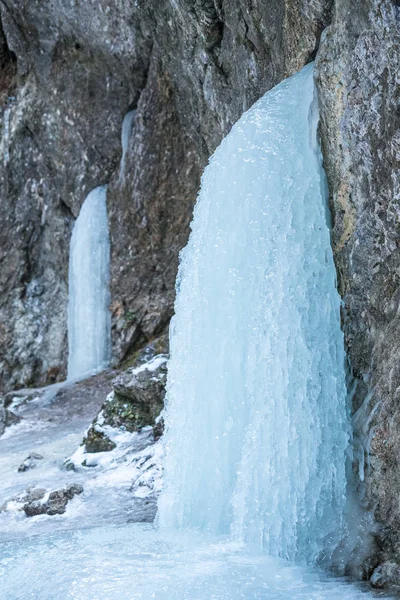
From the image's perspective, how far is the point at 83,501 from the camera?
655 centimetres

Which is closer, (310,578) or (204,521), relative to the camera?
(310,578)

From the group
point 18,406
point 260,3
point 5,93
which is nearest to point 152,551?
point 260,3

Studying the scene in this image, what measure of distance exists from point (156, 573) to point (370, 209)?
8.22 ft

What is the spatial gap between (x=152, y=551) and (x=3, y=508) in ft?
7.70

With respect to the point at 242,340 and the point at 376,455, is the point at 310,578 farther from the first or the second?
the point at 242,340

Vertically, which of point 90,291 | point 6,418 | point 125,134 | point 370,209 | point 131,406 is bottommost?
point 6,418

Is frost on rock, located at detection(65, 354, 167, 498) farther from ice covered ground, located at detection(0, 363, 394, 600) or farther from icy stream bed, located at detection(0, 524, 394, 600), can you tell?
icy stream bed, located at detection(0, 524, 394, 600)

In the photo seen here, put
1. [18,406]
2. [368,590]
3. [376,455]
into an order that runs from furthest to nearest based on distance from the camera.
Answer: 1. [18,406]
2. [376,455]
3. [368,590]

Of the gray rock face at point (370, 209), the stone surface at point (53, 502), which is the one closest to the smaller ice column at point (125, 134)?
the stone surface at point (53, 502)

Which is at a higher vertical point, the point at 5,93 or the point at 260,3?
the point at 5,93

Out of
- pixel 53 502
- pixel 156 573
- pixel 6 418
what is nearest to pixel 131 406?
pixel 53 502

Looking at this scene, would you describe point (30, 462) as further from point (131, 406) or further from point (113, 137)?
point (113, 137)

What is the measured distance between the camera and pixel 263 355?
16.7 feet

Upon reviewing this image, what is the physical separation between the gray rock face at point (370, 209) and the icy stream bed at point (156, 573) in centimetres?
58
